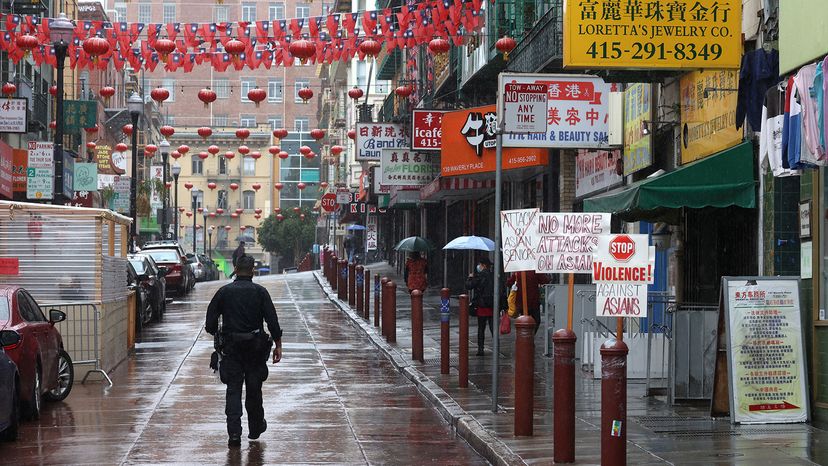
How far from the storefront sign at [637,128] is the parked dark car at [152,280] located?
1231cm

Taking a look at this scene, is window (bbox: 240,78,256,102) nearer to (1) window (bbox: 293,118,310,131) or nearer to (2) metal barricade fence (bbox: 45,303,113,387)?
(1) window (bbox: 293,118,310,131)

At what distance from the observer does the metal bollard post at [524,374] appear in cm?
1194

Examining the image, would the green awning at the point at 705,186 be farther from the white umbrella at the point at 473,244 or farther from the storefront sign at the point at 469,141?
the storefront sign at the point at 469,141

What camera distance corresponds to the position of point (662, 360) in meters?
15.8

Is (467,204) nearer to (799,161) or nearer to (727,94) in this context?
(727,94)

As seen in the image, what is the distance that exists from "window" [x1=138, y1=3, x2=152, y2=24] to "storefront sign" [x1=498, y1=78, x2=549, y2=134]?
122063 millimetres

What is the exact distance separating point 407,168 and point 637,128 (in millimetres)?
16131

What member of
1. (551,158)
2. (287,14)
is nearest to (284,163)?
(287,14)

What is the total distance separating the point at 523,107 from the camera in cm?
1410

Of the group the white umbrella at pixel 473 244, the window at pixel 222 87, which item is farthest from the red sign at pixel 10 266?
the window at pixel 222 87

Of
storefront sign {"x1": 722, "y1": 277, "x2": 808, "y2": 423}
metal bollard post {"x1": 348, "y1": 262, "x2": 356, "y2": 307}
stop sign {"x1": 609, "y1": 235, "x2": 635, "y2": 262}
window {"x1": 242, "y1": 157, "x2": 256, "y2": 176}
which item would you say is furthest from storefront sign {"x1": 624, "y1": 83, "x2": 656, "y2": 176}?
window {"x1": 242, "y1": 157, "x2": 256, "y2": 176}

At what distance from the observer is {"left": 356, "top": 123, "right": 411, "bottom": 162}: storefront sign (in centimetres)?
3559

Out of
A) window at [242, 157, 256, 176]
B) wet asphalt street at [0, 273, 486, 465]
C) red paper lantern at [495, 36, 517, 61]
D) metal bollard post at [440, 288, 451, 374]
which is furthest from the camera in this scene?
window at [242, 157, 256, 176]

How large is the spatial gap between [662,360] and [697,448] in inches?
182
